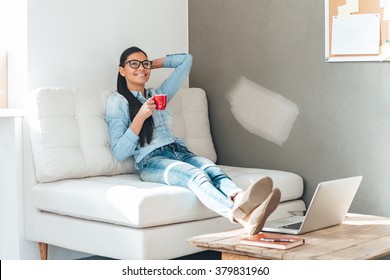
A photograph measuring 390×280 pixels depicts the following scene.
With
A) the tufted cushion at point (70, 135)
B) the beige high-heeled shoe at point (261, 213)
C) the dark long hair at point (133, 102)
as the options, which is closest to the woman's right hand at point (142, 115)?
the dark long hair at point (133, 102)

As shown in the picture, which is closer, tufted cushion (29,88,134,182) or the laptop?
the laptop

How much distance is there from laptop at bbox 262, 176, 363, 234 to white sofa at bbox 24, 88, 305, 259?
1.53 ft

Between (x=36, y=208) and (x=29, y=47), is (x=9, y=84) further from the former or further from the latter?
(x=36, y=208)

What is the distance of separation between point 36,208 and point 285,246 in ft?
4.86

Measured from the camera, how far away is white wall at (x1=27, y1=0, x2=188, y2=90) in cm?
365

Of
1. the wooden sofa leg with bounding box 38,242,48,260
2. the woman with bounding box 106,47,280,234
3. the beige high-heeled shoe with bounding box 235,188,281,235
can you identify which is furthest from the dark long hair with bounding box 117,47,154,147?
the beige high-heeled shoe with bounding box 235,188,281,235

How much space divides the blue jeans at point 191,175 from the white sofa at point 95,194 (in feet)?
0.24

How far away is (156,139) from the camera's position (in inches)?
144

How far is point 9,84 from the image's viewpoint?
3.68 metres

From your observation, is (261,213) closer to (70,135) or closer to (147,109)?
(147,109)

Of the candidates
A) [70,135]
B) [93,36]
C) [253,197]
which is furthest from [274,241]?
[93,36]

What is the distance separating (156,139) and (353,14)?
3.83 feet

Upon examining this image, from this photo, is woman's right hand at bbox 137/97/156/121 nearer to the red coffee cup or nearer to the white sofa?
the red coffee cup
